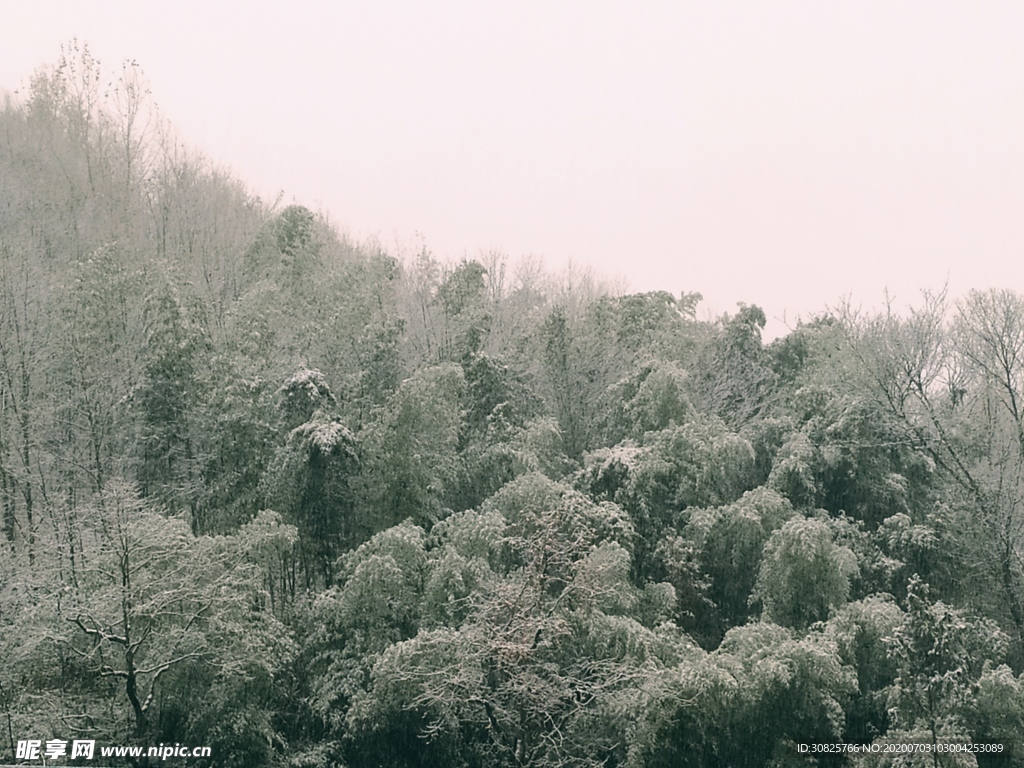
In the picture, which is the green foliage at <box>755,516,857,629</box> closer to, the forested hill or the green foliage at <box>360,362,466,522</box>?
the forested hill

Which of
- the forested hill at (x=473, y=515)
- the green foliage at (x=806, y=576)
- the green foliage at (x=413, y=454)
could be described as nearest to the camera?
the forested hill at (x=473, y=515)

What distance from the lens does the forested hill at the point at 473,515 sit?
38.7ft

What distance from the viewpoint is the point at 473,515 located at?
14.1m

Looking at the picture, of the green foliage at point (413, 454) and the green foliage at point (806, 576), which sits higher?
the green foliage at point (413, 454)

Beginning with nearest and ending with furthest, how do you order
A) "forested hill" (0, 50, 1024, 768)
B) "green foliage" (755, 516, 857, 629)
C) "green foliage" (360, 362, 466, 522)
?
"forested hill" (0, 50, 1024, 768) → "green foliage" (755, 516, 857, 629) → "green foliage" (360, 362, 466, 522)

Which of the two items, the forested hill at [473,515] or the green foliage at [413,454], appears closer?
the forested hill at [473,515]

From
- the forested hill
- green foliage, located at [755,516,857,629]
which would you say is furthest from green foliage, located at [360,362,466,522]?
green foliage, located at [755,516,857,629]

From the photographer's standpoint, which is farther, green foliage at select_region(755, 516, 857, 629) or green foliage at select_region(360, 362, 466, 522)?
green foliage at select_region(360, 362, 466, 522)

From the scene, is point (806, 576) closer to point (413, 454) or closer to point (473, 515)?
point (473, 515)

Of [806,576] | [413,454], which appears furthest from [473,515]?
[806,576]

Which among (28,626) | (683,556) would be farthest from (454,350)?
(28,626)

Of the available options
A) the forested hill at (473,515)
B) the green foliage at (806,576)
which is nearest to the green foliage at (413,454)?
the forested hill at (473,515)

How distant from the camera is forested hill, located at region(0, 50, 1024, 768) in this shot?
11.8m

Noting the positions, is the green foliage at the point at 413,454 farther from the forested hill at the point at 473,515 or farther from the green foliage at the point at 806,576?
the green foliage at the point at 806,576
